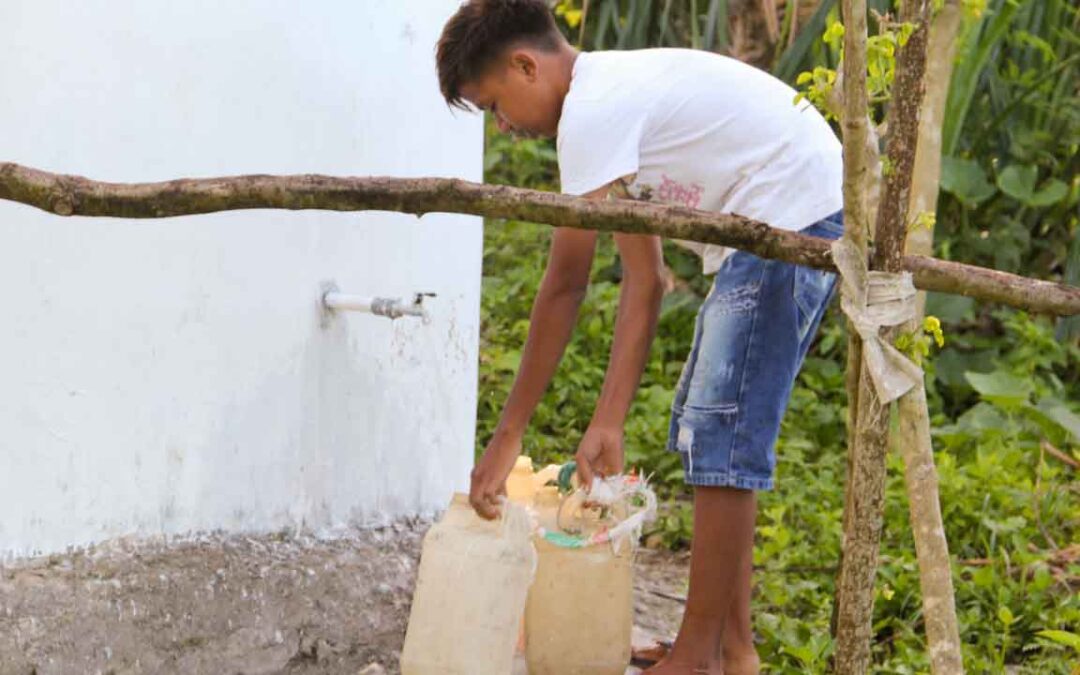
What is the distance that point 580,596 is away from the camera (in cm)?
315

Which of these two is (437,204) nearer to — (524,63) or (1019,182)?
(524,63)

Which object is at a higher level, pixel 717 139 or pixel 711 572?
pixel 717 139

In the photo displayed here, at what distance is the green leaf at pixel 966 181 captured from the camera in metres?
6.04

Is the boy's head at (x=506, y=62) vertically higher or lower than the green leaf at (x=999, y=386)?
higher

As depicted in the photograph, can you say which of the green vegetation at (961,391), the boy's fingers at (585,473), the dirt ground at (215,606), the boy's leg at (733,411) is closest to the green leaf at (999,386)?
the green vegetation at (961,391)

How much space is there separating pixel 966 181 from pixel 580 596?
3.53m

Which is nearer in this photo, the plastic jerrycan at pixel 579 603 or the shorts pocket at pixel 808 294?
the shorts pocket at pixel 808 294

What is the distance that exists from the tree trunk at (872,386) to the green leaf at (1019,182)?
4.11m

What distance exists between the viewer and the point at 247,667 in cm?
308

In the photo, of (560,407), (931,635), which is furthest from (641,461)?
(931,635)

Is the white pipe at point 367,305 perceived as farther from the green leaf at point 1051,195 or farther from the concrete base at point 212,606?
the green leaf at point 1051,195

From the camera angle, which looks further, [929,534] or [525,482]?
[525,482]

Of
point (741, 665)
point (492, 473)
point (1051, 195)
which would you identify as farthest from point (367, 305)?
point (1051, 195)

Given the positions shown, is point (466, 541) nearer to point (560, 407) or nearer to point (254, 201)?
point (254, 201)
